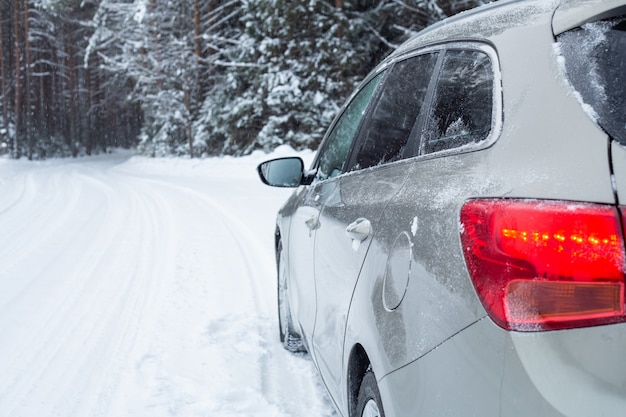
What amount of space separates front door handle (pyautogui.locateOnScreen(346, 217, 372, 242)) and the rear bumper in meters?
0.68

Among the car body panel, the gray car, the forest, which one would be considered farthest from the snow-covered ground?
the forest

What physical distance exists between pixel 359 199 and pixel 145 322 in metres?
3.00

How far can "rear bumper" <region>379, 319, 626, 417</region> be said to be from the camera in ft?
3.45

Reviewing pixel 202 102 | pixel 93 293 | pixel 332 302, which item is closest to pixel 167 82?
pixel 202 102

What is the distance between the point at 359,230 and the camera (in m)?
1.99

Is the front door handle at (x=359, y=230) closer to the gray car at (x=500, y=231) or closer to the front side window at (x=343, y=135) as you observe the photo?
the gray car at (x=500, y=231)

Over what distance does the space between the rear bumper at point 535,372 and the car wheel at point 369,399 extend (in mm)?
452

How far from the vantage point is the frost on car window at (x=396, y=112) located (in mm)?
2059

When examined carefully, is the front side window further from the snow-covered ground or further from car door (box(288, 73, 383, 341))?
the snow-covered ground

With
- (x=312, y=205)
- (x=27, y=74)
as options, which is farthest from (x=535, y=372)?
(x=27, y=74)

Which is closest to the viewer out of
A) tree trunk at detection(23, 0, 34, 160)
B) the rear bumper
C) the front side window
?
the rear bumper

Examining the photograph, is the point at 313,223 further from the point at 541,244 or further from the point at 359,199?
the point at 541,244

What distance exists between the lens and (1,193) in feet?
49.0

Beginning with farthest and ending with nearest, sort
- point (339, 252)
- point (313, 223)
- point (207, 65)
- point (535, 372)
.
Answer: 1. point (207, 65)
2. point (313, 223)
3. point (339, 252)
4. point (535, 372)
